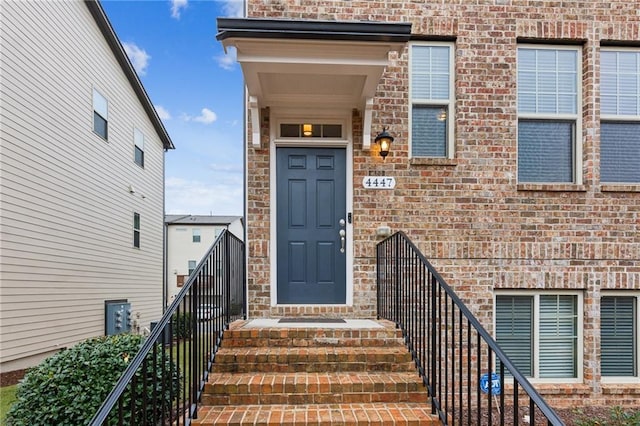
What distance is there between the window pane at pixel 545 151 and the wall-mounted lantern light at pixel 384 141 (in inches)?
65.1

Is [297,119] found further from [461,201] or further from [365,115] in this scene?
[461,201]

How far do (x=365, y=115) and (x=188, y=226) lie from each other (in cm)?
2285

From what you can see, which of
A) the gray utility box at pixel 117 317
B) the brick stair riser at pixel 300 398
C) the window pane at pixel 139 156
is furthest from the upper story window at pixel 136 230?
the brick stair riser at pixel 300 398

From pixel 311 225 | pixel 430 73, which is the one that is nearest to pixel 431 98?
pixel 430 73

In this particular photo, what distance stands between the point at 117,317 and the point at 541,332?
8598 millimetres

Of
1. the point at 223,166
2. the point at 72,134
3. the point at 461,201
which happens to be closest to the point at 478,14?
the point at 461,201

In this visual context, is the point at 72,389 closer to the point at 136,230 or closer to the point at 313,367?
the point at 313,367

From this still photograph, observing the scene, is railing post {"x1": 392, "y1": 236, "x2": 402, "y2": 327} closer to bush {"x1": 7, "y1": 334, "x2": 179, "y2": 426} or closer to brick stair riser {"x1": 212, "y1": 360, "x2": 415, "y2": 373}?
brick stair riser {"x1": 212, "y1": 360, "x2": 415, "y2": 373}

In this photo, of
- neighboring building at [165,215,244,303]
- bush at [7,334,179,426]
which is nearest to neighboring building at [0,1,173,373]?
bush at [7,334,179,426]

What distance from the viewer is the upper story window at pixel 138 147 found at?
426 inches

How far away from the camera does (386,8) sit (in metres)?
4.48

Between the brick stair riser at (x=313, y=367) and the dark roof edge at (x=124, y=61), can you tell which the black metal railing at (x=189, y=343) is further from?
the dark roof edge at (x=124, y=61)

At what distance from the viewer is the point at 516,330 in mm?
4531

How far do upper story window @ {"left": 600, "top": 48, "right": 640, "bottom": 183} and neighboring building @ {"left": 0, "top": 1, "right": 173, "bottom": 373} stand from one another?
8.20 m
